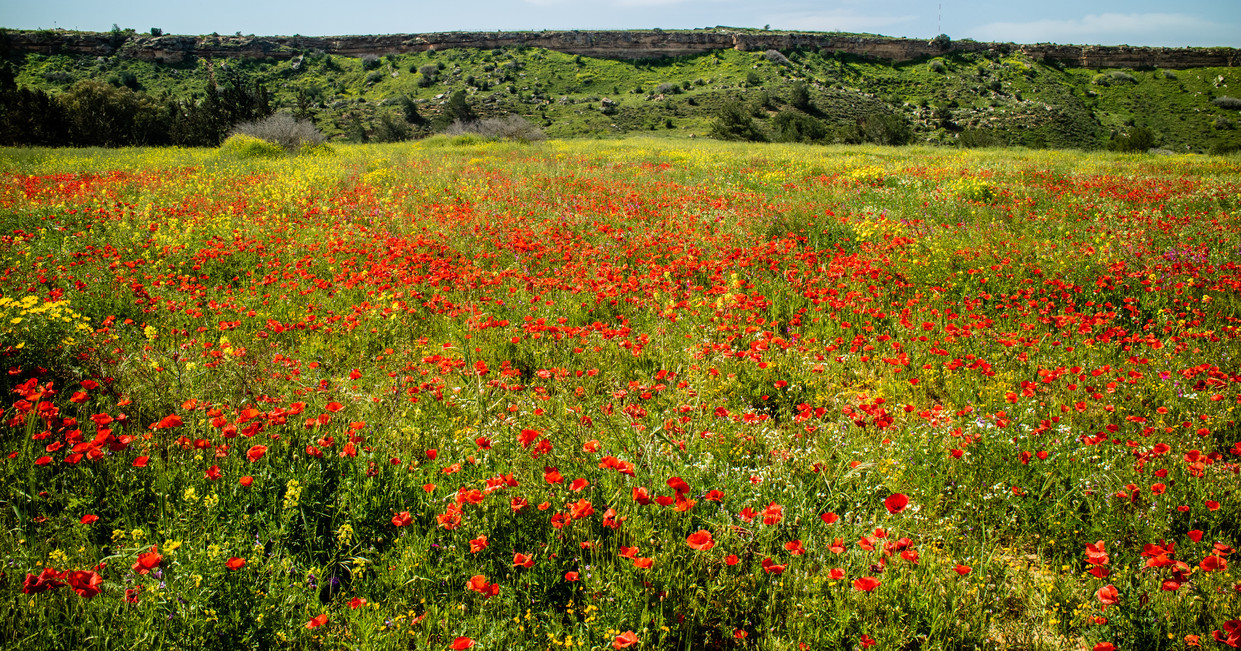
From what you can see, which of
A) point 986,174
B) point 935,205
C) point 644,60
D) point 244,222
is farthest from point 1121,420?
point 644,60

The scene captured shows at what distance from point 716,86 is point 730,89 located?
3817 millimetres

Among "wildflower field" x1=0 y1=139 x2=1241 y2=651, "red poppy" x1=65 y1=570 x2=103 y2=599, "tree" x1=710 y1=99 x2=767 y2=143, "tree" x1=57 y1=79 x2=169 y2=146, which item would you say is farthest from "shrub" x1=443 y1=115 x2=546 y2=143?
"red poppy" x1=65 y1=570 x2=103 y2=599

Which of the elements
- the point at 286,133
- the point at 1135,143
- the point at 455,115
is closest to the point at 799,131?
the point at 1135,143

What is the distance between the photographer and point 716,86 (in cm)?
6981

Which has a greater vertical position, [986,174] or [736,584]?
[986,174]

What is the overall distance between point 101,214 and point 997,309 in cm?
1257

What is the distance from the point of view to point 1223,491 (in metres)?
2.72

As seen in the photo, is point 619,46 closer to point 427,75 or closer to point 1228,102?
point 427,75

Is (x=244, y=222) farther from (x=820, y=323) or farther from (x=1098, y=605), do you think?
(x=1098, y=605)

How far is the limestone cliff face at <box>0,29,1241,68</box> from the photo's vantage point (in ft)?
230

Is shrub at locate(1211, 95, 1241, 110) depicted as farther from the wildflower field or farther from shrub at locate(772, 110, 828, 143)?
the wildflower field

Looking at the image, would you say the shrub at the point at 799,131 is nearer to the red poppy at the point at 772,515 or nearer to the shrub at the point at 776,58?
the red poppy at the point at 772,515

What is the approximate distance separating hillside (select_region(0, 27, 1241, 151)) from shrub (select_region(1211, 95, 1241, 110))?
241 mm

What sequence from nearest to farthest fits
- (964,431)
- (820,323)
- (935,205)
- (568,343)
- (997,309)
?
(964,431) < (568,343) < (820,323) < (997,309) < (935,205)
